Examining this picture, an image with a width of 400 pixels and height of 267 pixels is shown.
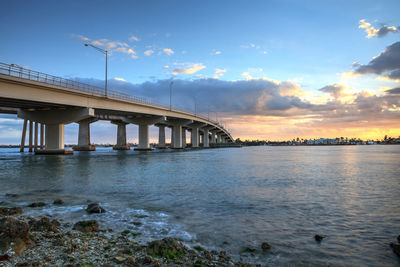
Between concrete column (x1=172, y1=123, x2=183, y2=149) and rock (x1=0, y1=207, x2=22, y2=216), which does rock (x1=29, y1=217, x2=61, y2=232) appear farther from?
concrete column (x1=172, y1=123, x2=183, y2=149)

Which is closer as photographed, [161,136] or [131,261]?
[131,261]

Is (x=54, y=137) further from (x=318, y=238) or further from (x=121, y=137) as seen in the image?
(x=121, y=137)

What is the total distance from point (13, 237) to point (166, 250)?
12.1 feet

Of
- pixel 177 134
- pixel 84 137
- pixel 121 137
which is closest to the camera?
pixel 84 137

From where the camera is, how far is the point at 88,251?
6023 millimetres

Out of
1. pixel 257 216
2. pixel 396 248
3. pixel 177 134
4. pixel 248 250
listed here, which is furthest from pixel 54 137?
pixel 396 248

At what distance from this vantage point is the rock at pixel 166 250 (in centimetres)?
598

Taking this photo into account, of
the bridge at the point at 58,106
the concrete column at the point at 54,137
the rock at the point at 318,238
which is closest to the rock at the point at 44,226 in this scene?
the rock at the point at 318,238

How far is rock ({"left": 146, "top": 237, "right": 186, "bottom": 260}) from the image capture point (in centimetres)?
598

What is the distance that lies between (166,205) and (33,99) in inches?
1429

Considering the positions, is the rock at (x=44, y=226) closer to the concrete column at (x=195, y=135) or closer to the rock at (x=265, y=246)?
the rock at (x=265, y=246)

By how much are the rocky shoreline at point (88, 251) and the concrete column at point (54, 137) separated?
5274 centimetres

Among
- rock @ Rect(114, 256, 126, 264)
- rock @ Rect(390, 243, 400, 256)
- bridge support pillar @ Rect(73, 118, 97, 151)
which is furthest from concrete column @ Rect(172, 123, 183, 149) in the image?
rock @ Rect(114, 256, 126, 264)

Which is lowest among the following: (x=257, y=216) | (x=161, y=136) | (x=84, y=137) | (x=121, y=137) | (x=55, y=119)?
(x=257, y=216)
